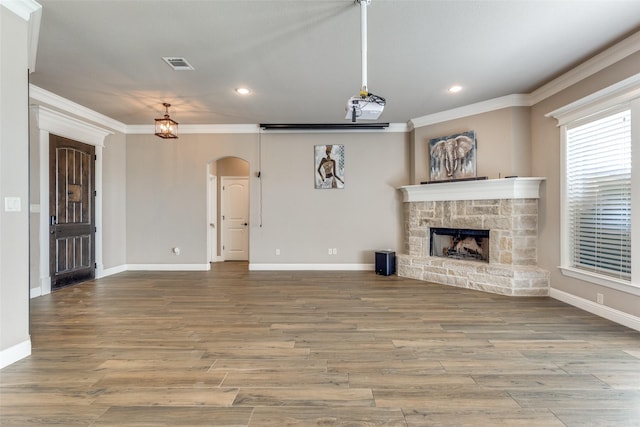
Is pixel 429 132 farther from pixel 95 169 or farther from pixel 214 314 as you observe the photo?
pixel 95 169

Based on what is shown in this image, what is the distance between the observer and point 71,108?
4859 millimetres

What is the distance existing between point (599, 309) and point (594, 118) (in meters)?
2.15

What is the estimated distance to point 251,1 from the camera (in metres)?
2.49

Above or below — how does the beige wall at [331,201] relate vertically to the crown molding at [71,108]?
below

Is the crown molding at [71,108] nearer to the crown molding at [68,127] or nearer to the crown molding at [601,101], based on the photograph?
the crown molding at [68,127]

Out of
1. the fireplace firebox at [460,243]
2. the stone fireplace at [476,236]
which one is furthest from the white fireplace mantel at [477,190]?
the fireplace firebox at [460,243]

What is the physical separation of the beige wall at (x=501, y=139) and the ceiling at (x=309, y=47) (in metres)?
0.38

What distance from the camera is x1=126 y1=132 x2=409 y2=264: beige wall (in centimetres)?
609

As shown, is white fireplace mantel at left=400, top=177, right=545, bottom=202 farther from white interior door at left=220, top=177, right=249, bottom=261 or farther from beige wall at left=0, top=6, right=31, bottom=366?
beige wall at left=0, top=6, right=31, bottom=366

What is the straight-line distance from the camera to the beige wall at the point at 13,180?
2303 millimetres

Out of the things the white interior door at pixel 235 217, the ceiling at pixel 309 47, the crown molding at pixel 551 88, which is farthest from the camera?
the white interior door at pixel 235 217

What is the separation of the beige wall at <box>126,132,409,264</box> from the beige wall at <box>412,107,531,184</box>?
1636 mm

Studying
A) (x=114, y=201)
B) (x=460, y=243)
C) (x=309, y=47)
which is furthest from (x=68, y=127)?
(x=460, y=243)

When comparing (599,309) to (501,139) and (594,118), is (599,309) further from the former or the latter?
(501,139)
